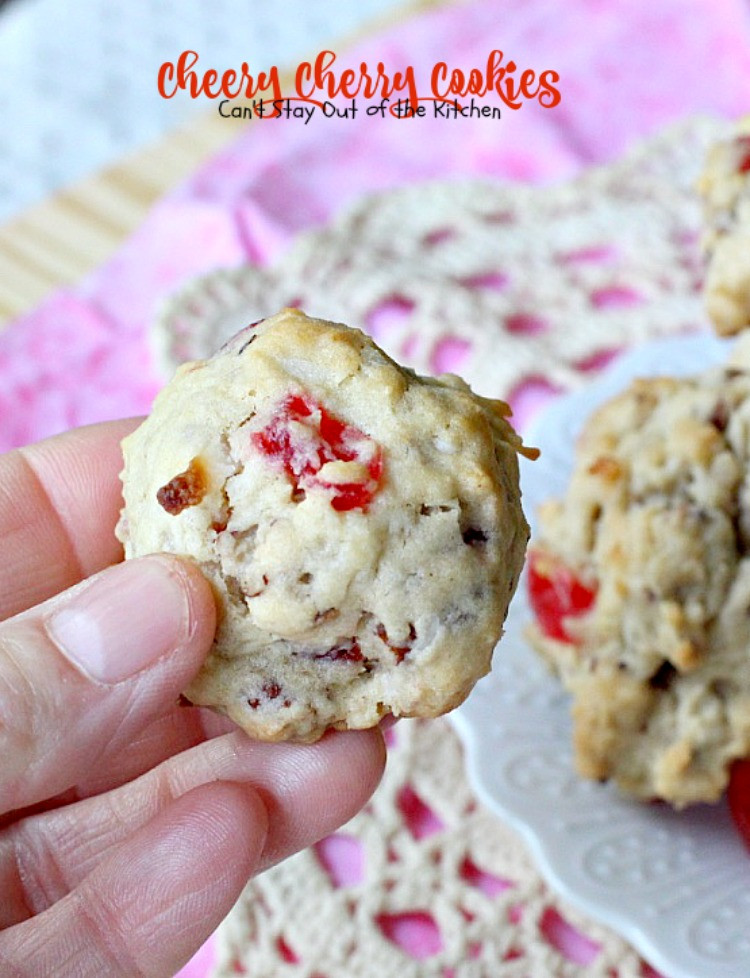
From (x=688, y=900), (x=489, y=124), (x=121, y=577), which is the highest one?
(x=489, y=124)

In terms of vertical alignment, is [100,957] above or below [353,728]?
below

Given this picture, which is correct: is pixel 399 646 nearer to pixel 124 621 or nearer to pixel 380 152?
pixel 124 621

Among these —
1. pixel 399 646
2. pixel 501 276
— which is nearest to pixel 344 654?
pixel 399 646

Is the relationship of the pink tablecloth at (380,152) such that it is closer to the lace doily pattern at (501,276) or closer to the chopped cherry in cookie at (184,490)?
the lace doily pattern at (501,276)

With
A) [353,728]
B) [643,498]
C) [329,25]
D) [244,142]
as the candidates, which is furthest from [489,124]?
[353,728]

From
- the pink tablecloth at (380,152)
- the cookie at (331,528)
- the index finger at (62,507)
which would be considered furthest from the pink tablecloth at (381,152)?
the cookie at (331,528)

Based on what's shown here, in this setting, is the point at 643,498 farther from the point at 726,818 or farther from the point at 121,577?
the point at 121,577

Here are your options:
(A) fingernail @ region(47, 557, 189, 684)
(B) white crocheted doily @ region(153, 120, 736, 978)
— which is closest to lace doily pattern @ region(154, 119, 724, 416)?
(B) white crocheted doily @ region(153, 120, 736, 978)

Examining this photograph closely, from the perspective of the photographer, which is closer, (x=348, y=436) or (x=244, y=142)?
(x=348, y=436)
